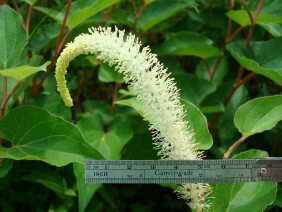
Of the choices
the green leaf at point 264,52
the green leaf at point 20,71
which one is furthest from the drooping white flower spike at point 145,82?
the green leaf at point 264,52

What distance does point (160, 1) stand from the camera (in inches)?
65.4

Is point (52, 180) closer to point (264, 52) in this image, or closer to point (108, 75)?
point (108, 75)

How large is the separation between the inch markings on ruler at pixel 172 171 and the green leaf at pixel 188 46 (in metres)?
0.60

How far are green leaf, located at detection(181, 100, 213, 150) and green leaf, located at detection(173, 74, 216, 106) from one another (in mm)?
351

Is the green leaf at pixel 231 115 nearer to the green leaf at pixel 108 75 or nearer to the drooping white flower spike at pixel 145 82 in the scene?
the green leaf at pixel 108 75

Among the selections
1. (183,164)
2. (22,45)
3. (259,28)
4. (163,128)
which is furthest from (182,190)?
(259,28)

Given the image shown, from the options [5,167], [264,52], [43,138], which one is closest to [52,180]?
[5,167]

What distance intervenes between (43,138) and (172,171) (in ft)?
1.16

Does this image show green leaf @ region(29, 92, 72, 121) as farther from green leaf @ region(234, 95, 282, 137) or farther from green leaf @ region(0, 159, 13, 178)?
green leaf @ region(234, 95, 282, 137)

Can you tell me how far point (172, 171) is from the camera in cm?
108

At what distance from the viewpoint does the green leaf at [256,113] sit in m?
1.15

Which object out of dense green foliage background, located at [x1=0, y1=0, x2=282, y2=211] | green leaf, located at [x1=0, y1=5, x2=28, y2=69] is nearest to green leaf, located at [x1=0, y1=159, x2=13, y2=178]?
dense green foliage background, located at [x1=0, y1=0, x2=282, y2=211]

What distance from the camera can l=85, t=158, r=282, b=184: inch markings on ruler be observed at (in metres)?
1.09

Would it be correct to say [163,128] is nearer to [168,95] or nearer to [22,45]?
[168,95]
